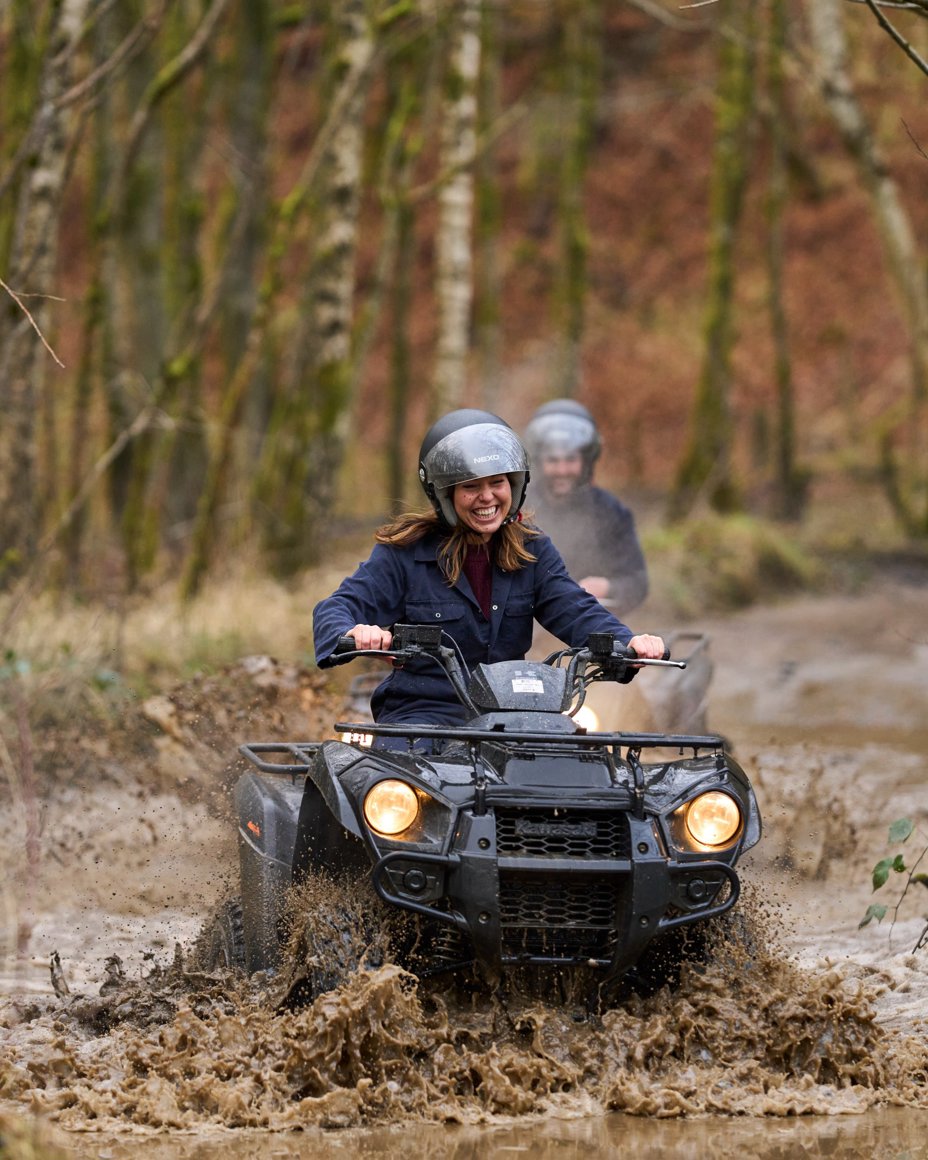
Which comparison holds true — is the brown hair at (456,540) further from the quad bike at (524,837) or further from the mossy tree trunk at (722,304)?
the mossy tree trunk at (722,304)

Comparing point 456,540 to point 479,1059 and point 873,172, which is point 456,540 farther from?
point 873,172

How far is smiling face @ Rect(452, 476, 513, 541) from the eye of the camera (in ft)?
21.9

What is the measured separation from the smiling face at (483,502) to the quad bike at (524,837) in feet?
2.60

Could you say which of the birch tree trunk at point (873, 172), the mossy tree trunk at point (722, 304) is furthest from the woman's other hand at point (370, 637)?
the birch tree trunk at point (873, 172)

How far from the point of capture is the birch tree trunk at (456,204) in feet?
60.6

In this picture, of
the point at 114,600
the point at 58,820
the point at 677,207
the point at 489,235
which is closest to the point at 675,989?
the point at 58,820

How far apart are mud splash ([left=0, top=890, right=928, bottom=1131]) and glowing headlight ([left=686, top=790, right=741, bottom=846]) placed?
0.47m

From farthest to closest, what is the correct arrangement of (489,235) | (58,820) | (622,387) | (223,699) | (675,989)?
(622,387)
(489,235)
(223,699)
(58,820)
(675,989)

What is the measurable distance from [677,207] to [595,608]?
39.1 metres

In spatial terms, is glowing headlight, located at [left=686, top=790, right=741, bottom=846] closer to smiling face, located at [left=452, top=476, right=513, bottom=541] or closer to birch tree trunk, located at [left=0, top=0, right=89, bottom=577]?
smiling face, located at [left=452, top=476, right=513, bottom=541]

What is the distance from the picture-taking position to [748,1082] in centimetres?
565

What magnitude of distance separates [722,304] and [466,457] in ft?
55.7

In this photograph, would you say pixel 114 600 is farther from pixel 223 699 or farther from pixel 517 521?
pixel 517 521

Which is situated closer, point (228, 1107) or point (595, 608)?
point (228, 1107)
